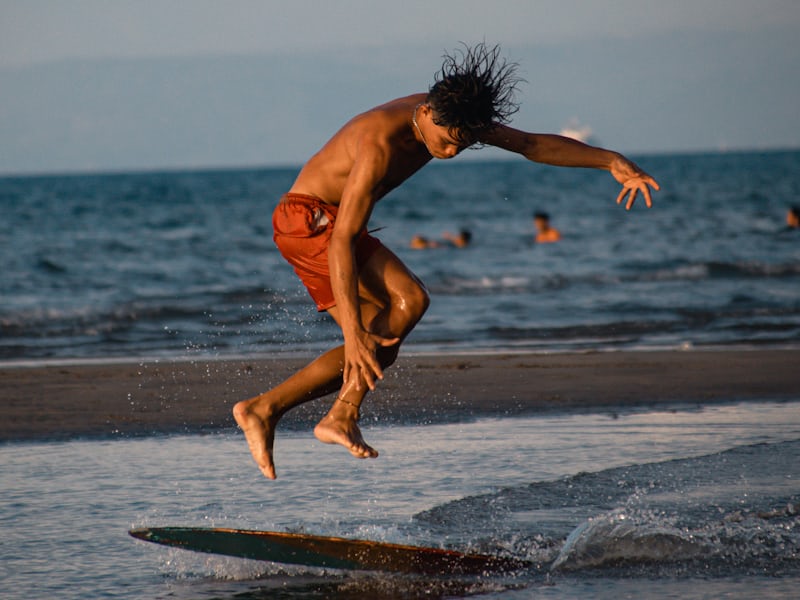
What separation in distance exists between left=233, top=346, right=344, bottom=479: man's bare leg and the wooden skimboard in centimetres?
47

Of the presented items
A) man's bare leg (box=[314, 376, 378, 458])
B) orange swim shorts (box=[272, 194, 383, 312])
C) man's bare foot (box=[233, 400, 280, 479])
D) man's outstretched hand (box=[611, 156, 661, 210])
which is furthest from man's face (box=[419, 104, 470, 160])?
man's bare foot (box=[233, 400, 280, 479])

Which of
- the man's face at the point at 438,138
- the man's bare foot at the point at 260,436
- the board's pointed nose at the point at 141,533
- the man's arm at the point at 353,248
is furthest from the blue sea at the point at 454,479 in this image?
the man's face at the point at 438,138

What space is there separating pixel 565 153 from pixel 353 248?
1.22 m

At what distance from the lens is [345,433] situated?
4777mm

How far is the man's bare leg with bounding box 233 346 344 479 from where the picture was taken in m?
4.94

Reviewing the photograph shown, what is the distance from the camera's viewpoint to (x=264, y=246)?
25.8 m

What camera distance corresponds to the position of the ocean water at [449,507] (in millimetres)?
4359

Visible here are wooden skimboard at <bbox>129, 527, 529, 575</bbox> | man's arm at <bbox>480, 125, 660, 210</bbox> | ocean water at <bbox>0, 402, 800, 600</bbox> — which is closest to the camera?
ocean water at <bbox>0, 402, 800, 600</bbox>

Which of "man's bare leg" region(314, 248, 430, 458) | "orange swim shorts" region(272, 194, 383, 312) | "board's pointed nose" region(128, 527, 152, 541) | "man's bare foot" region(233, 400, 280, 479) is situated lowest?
"board's pointed nose" region(128, 527, 152, 541)

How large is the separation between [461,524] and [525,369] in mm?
4478

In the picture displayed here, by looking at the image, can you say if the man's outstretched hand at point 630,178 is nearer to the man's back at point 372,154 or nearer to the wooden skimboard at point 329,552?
the man's back at point 372,154

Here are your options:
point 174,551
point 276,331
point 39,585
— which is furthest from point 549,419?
point 276,331

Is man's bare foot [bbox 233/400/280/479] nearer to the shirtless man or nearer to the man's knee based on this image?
the shirtless man

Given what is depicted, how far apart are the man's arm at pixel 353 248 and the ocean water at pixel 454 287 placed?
1.52m
